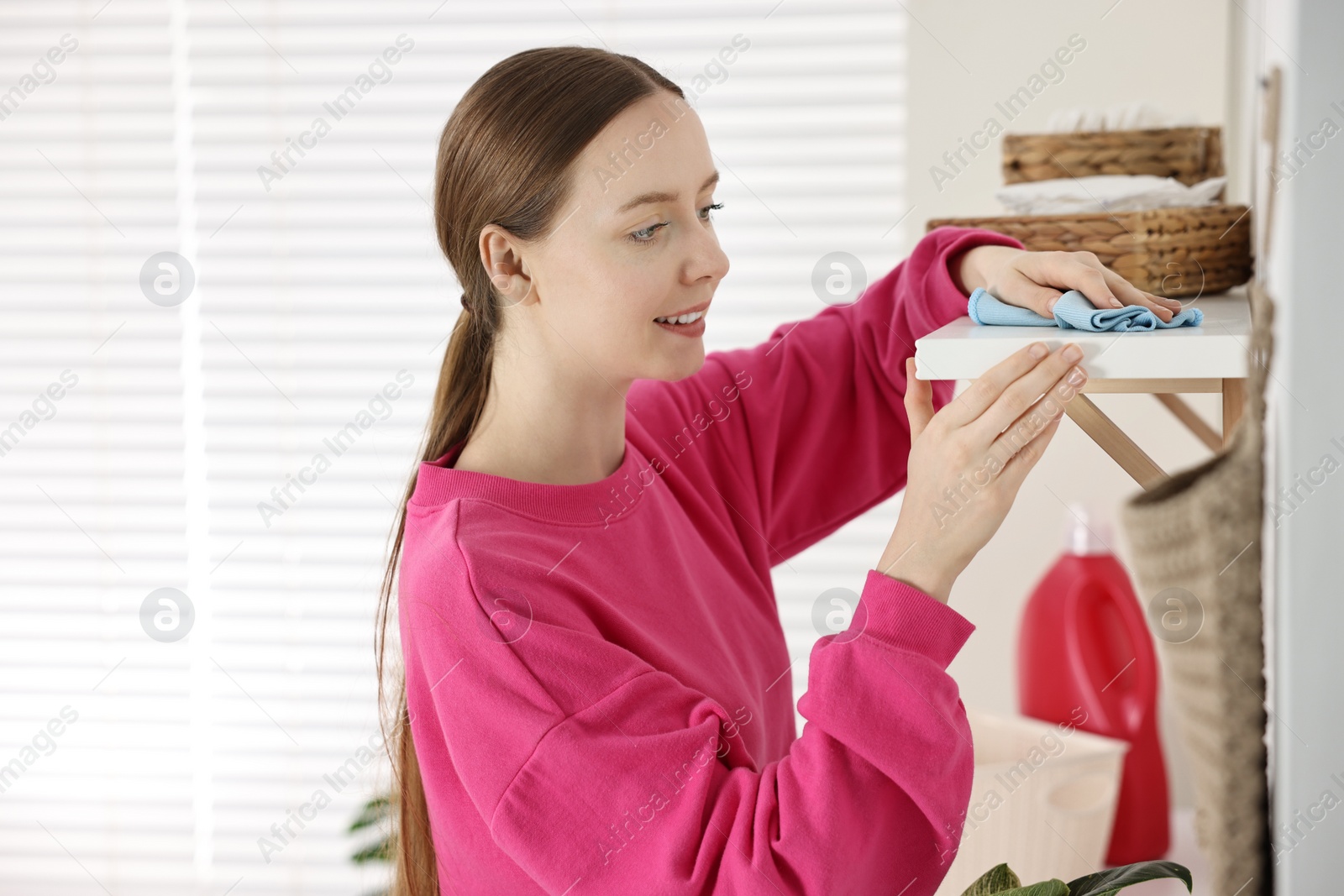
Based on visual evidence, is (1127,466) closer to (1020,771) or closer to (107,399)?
(1020,771)

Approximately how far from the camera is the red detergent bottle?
134cm

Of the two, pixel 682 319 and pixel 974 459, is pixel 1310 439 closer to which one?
pixel 974 459

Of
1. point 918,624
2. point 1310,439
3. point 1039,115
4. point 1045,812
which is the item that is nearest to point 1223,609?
point 1310,439

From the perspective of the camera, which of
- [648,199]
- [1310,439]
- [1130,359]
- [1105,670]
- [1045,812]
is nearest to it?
[1310,439]

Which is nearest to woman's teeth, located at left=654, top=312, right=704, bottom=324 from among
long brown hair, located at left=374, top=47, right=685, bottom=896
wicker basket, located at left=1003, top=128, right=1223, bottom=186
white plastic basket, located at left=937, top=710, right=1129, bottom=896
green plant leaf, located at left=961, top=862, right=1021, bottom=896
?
long brown hair, located at left=374, top=47, right=685, bottom=896

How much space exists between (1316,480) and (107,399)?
175 cm

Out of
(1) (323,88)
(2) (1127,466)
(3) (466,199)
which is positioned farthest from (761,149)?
(2) (1127,466)

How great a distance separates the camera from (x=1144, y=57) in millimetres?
1399

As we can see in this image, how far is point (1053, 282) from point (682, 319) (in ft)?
0.86

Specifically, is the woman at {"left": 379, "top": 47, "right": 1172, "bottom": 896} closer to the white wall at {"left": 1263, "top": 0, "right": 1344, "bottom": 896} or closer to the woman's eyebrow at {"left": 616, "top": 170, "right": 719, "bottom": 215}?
the woman's eyebrow at {"left": 616, "top": 170, "right": 719, "bottom": 215}

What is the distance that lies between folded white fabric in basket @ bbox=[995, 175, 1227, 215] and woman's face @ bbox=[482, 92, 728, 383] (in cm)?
27

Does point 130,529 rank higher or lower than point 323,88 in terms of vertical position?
lower

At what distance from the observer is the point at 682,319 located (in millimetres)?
816

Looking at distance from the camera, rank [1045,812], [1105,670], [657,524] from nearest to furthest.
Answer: [657,524]
[1045,812]
[1105,670]
